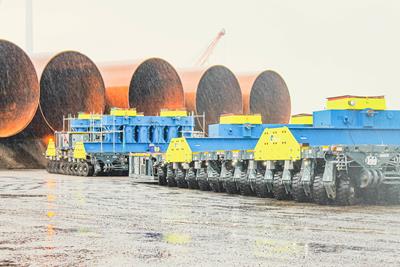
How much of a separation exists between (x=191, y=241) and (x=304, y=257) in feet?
5.59

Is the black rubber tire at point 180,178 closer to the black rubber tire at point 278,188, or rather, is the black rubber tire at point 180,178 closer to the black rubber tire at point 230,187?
the black rubber tire at point 230,187

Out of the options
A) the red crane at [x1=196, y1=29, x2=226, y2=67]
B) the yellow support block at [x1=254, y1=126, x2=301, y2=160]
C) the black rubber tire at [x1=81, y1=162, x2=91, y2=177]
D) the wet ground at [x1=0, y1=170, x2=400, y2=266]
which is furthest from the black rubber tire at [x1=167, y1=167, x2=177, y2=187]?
the red crane at [x1=196, y1=29, x2=226, y2=67]

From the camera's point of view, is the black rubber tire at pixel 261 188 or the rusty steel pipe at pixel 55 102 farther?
the rusty steel pipe at pixel 55 102

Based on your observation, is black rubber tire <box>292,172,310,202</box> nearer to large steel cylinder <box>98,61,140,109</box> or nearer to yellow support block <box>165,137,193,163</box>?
yellow support block <box>165,137,193,163</box>

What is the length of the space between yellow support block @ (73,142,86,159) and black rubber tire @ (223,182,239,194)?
11.6 m

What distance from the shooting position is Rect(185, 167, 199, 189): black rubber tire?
21.5 meters

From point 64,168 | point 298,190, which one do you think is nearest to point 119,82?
point 64,168

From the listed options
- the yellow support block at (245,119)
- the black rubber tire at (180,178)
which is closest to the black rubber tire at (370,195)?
the black rubber tire at (180,178)

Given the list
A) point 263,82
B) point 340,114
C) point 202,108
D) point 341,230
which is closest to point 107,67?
point 202,108

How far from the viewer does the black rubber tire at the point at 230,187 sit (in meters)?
19.3

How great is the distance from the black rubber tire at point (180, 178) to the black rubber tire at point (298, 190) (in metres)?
6.33

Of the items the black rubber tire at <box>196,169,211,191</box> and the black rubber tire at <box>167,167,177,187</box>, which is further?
the black rubber tire at <box>167,167,177,187</box>

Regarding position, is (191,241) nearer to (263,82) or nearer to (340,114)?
(340,114)

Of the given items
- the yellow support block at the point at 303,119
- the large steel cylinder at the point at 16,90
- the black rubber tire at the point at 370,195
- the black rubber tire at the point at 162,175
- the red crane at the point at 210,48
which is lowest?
the black rubber tire at the point at 370,195
